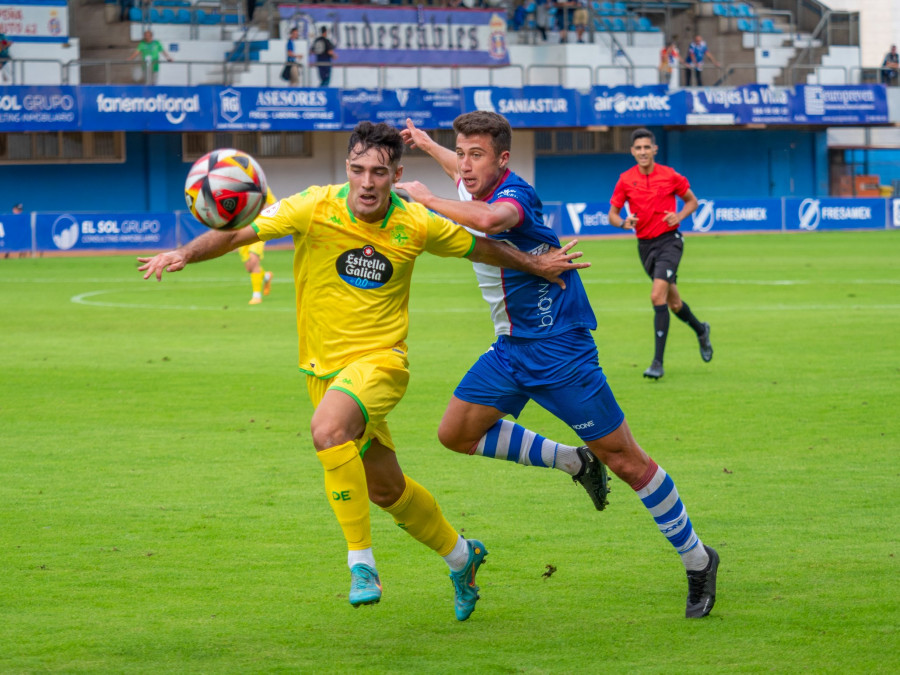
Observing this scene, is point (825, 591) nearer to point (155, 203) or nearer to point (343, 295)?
point (343, 295)

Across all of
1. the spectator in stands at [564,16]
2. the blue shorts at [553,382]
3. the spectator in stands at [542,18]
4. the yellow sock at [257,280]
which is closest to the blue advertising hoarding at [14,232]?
the yellow sock at [257,280]

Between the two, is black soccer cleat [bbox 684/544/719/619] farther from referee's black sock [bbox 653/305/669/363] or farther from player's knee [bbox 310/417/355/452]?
referee's black sock [bbox 653/305/669/363]

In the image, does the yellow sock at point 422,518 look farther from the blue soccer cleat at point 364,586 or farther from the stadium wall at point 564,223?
the stadium wall at point 564,223

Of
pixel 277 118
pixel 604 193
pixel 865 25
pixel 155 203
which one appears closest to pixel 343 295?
pixel 277 118

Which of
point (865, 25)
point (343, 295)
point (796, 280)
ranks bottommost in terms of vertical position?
point (796, 280)

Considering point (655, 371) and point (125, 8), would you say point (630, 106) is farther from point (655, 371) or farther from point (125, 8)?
point (655, 371)

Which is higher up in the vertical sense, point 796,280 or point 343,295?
point 343,295

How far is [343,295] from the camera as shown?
18.4ft

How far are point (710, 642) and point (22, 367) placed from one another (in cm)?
1060

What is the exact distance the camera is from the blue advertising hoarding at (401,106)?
1567 inches

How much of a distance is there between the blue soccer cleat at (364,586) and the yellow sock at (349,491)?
11cm

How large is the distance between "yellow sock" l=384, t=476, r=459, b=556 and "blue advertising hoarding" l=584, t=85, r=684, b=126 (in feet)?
125

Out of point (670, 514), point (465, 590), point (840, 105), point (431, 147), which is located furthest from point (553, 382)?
point (840, 105)

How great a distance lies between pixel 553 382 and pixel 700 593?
1.14 m
